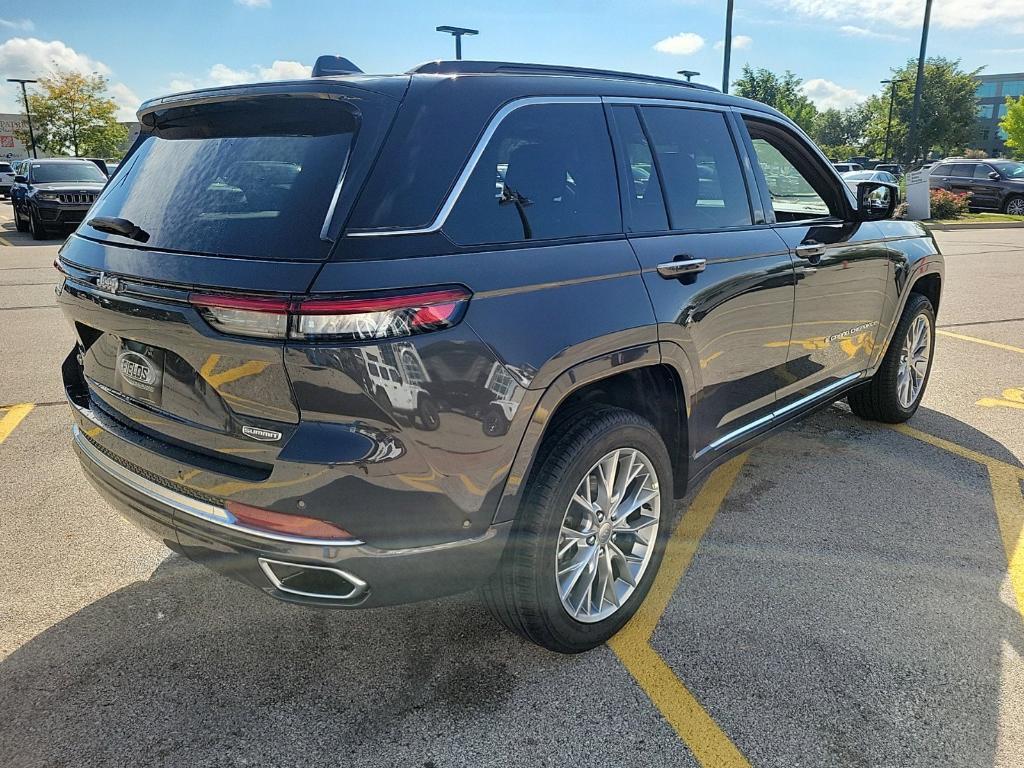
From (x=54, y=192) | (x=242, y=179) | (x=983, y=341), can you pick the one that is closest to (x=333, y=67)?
(x=242, y=179)

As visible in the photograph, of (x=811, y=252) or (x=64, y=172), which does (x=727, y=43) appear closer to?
(x=64, y=172)

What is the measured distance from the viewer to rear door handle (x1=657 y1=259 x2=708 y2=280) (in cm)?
273

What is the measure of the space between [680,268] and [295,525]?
157 cm

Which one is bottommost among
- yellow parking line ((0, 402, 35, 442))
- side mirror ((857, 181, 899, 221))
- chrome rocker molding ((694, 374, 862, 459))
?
yellow parking line ((0, 402, 35, 442))

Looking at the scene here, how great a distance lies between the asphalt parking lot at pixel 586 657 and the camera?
2.28 meters

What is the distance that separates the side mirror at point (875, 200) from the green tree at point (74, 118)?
61.3 meters

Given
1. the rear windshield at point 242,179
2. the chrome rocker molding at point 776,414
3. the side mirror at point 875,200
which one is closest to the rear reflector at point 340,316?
the rear windshield at point 242,179

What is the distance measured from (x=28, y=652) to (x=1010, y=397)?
19.7ft

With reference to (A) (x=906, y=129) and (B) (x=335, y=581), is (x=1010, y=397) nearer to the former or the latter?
(B) (x=335, y=581)

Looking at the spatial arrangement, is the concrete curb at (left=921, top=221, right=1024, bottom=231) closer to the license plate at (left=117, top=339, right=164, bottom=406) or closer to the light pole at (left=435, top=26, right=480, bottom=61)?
the light pole at (left=435, top=26, right=480, bottom=61)

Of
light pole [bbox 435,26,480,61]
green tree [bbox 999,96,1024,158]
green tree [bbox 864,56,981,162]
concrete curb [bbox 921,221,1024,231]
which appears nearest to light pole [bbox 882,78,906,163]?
green tree [bbox 864,56,981,162]

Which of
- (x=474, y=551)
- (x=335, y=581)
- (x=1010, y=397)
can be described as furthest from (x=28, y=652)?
(x=1010, y=397)

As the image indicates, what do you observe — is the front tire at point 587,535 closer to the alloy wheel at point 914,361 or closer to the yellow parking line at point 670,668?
the yellow parking line at point 670,668

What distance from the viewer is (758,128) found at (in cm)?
363
